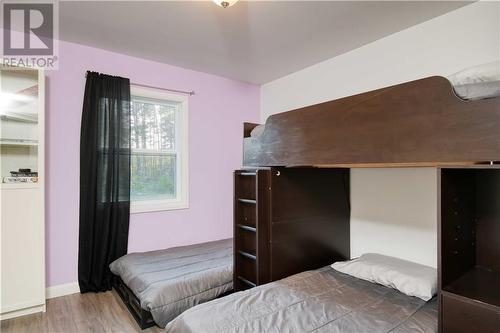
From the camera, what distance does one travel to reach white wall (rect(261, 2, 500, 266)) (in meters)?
2.01

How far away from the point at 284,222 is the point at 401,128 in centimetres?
121

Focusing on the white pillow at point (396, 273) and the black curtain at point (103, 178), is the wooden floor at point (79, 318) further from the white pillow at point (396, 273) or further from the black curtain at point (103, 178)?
the white pillow at point (396, 273)

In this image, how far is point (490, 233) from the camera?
1.74 m

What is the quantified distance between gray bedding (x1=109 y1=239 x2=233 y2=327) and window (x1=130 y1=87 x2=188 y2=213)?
1.94ft

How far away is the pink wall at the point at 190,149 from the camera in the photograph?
257 cm

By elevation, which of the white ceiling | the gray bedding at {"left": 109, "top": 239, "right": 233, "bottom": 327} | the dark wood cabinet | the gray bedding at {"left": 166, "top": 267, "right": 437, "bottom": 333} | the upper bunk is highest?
the white ceiling

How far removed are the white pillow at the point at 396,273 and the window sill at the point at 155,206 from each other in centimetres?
181

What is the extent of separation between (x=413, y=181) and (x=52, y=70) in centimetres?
333

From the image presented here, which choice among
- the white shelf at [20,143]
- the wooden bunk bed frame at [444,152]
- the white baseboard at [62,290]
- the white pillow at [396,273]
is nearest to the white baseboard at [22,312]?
the white baseboard at [62,290]

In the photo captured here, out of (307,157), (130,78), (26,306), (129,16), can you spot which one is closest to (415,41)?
(307,157)

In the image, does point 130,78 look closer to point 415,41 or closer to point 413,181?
point 415,41

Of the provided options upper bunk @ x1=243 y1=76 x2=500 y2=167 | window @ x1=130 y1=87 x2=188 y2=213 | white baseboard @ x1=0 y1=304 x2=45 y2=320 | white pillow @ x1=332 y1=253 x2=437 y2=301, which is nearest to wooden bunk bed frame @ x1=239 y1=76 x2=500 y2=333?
upper bunk @ x1=243 y1=76 x2=500 y2=167

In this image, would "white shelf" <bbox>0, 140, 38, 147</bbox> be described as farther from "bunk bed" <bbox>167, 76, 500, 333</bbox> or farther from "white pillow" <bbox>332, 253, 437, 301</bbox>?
"white pillow" <bbox>332, 253, 437, 301</bbox>

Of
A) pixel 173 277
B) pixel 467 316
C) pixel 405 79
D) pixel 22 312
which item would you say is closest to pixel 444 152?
pixel 467 316
